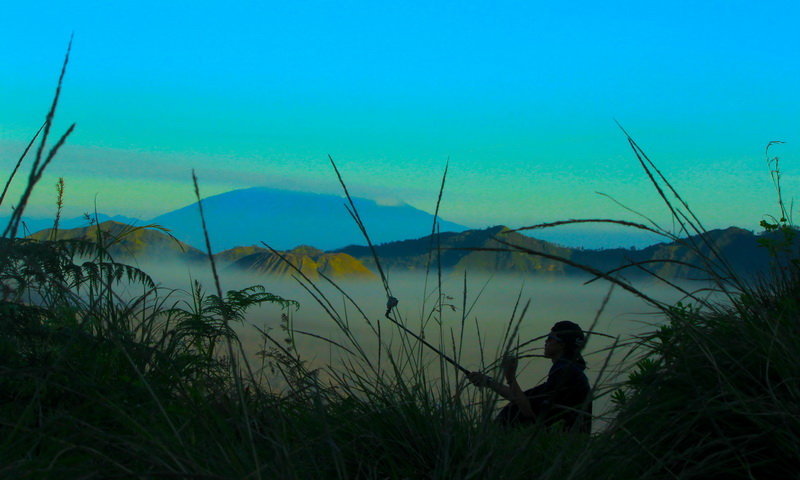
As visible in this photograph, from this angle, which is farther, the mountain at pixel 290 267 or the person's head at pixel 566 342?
the person's head at pixel 566 342

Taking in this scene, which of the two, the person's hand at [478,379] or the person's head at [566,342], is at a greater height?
the person's hand at [478,379]

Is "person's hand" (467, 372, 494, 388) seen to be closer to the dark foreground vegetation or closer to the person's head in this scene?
the dark foreground vegetation

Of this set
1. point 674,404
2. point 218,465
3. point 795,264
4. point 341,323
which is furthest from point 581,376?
point 218,465

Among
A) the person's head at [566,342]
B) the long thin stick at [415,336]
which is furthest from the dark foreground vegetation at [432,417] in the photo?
the person's head at [566,342]

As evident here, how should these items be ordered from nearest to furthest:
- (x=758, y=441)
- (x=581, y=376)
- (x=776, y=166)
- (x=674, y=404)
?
(x=758, y=441), (x=674, y=404), (x=776, y=166), (x=581, y=376)

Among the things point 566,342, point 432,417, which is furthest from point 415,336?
point 566,342

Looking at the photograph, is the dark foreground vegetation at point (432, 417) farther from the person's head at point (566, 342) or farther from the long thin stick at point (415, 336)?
the person's head at point (566, 342)

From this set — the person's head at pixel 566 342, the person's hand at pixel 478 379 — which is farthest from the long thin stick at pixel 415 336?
the person's head at pixel 566 342

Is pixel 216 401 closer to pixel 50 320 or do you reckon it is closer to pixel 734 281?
pixel 50 320

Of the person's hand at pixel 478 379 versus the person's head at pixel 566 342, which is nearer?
the person's hand at pixel 478 379

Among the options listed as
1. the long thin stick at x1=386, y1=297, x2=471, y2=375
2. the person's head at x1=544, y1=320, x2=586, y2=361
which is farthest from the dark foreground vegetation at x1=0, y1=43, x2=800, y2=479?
the person's head at x1=544, y1=320, x2=586, y2=361

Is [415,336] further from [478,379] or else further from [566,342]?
[566,342]

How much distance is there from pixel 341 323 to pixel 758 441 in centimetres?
145

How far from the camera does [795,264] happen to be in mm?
2967
